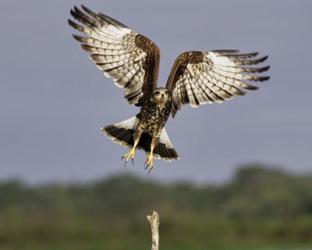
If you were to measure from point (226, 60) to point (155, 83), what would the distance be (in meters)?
1.16

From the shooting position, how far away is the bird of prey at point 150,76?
43.1ft

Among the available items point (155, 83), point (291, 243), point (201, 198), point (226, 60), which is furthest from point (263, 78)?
point (201, 198)

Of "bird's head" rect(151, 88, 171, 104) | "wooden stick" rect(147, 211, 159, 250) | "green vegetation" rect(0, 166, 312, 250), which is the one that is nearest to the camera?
"wooden stick" rect(147, 211, 159, 250)

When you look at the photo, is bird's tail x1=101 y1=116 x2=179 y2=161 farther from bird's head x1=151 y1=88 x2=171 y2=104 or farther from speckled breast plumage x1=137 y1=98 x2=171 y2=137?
bird's head x1=151 y1=88 x2=171 y2=104

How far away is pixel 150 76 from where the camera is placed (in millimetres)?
13438

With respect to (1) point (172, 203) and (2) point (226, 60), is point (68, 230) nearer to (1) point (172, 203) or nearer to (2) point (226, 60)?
(1) point (172, 203)

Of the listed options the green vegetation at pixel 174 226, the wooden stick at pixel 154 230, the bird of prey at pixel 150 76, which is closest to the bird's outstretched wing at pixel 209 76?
the bird of prey at pixel 150 76

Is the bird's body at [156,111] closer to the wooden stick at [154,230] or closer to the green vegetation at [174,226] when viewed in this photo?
the wooden stick at [154,230]

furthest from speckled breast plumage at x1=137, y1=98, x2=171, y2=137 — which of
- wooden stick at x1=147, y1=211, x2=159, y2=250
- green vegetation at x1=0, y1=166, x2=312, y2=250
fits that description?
green vegetation at x1=0, y1=166, x2=312, y2=250

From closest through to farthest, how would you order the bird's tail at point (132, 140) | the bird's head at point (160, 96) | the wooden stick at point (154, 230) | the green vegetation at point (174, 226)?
the wooden stick at point (154, 230) < the bird's head at point (160, 96) < the bird's tail at point (132, 140) < the green vegetation at point (174, 226)

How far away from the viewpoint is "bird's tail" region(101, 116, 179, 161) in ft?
44.4

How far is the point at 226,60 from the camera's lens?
14.0m

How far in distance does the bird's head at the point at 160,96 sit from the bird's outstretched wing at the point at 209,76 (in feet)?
1.62

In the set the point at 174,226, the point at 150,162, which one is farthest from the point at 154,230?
the point at 174,226
